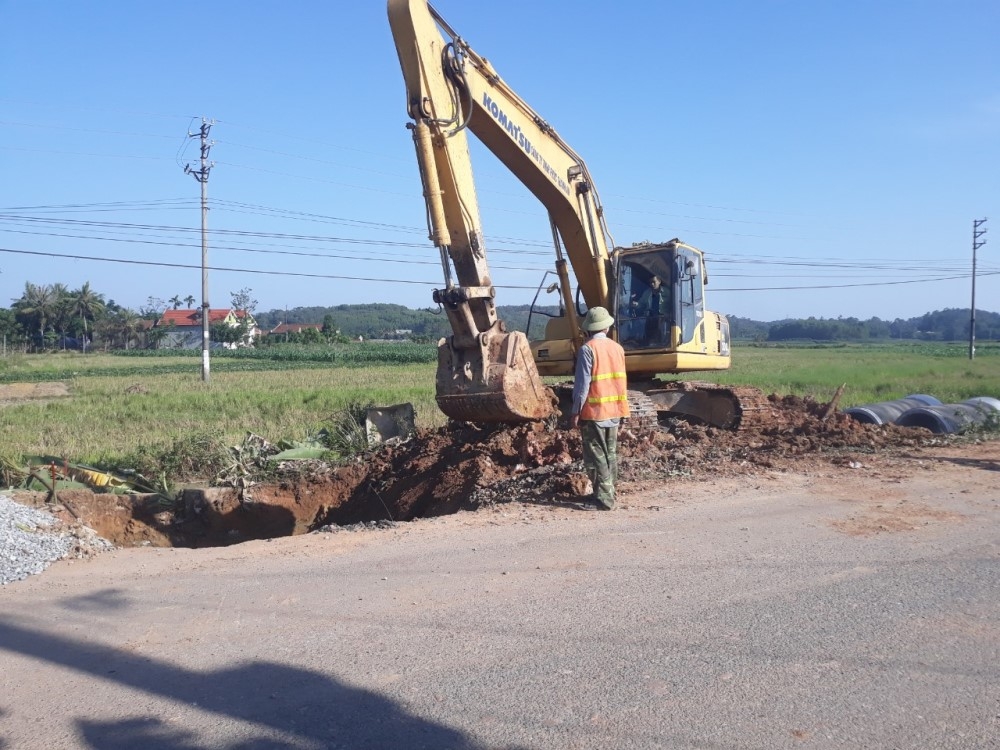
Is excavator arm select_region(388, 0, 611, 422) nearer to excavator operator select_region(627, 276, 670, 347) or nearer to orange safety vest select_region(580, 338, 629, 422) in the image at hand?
orange safety vest select_region(580, 338, 629, 422)

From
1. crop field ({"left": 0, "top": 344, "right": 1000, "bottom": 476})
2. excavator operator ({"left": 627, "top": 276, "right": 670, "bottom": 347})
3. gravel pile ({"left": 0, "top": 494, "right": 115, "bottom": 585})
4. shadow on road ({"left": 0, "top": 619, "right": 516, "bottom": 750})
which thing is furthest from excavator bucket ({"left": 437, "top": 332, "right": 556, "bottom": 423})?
crop field ({"left": 0, "top": 344, "right": 1000, "bottom": 476})

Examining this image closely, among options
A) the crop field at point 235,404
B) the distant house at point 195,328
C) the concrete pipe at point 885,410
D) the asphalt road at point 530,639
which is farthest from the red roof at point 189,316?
the asphalt road at point 530,639

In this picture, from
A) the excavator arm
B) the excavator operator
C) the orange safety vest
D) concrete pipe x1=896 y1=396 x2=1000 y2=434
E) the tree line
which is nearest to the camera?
the orange safety vest

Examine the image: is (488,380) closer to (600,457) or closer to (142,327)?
(600,457)

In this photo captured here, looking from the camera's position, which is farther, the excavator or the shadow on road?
the excavator

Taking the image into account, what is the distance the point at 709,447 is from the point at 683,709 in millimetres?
6879

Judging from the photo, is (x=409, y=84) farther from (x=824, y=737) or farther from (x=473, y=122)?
(x=824, y=737)

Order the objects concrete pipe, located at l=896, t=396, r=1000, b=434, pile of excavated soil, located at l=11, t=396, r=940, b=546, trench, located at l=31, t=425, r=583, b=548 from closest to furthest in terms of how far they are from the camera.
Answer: pile of excavated soil, located at l=11, t=396, r=940, b=546 < trench, located at l=31, t=425, r=583, b=548 < concrete pipe, located at l=896, t=396, r=1000, b=434

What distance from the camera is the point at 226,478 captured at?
35.9 ft

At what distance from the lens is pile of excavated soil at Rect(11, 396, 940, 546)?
8969mm

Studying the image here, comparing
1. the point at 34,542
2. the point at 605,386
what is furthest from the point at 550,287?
the point at 34,542

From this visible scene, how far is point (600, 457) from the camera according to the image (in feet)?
24.6

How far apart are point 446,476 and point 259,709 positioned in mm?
5566

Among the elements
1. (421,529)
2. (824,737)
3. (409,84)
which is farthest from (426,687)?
(409,84)
